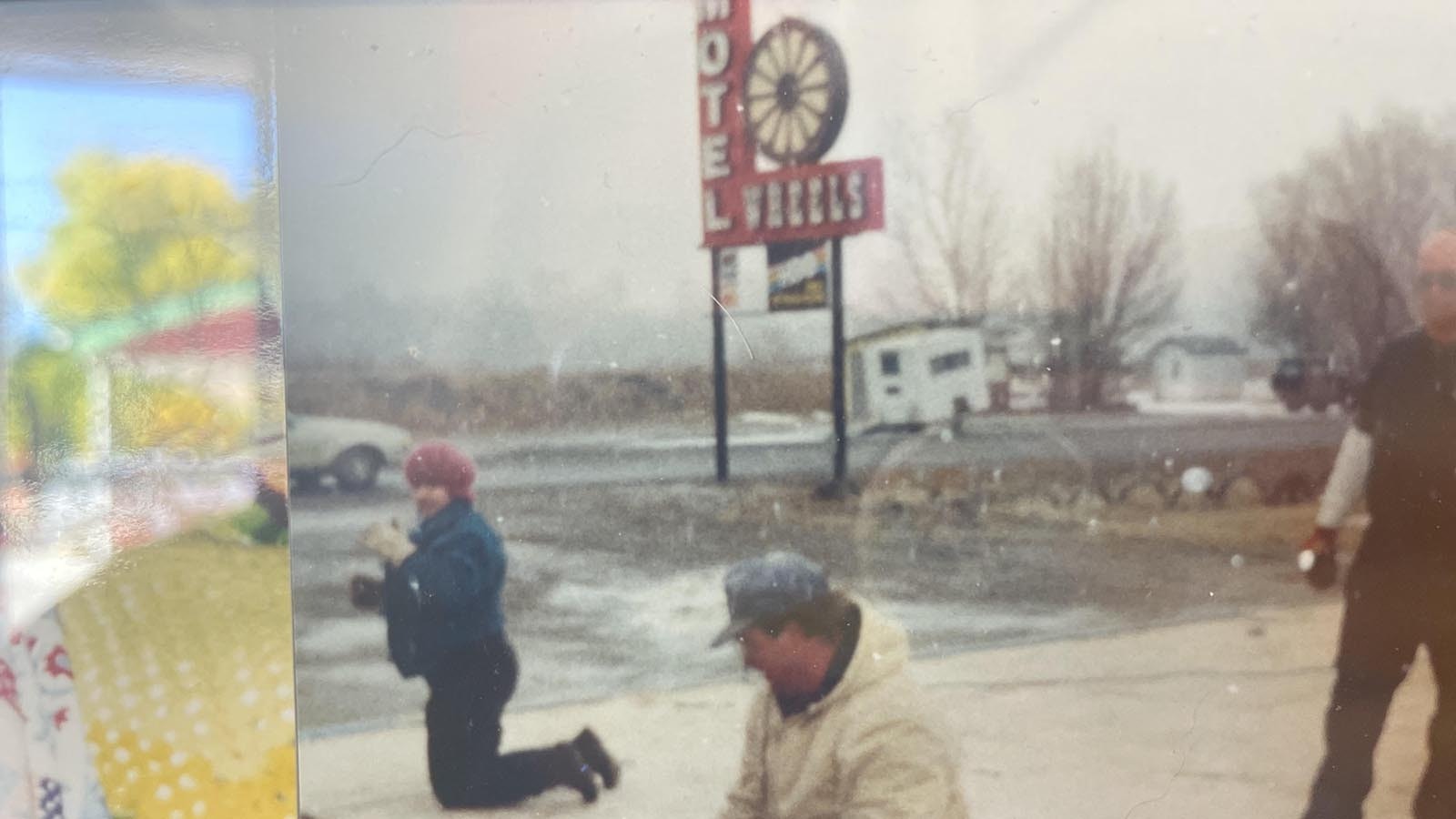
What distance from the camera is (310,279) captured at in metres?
2.55

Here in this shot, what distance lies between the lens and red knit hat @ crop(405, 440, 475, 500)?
2.54 meters

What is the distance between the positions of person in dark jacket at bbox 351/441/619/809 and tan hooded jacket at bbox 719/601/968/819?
394mm

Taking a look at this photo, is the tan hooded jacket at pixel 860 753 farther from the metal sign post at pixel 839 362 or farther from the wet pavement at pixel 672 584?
the metal sign post at pixel 839 362

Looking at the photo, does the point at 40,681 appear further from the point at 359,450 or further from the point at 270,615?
the point at 359,450

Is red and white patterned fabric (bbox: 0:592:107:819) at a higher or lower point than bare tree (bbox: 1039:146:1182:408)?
lower

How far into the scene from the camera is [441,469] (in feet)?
8.33

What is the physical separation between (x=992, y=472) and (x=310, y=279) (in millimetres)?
1758

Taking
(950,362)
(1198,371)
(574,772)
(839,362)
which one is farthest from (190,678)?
(1198,371)

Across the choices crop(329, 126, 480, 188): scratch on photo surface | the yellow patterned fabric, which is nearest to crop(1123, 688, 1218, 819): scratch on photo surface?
the yellow patterned fabric

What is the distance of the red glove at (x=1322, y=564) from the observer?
2475 millimetres

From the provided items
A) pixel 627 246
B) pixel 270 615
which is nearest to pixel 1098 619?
pixel 627 246

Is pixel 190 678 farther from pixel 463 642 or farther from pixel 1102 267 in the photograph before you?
pixel 1102 267

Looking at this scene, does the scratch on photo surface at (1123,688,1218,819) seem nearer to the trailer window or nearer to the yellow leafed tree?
the trailer window

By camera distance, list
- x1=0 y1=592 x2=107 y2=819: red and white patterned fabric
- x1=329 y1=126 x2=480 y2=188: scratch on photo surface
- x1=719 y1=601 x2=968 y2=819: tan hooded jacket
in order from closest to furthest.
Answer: x1=719 y1=601 x2=968 y2=819: tan hooded jacket
x1=329 y1=126 x2=480 y2=188: scratch on photo surface
x1=0 y1=592 x2=107 y2=819: red and white patterned fabric
